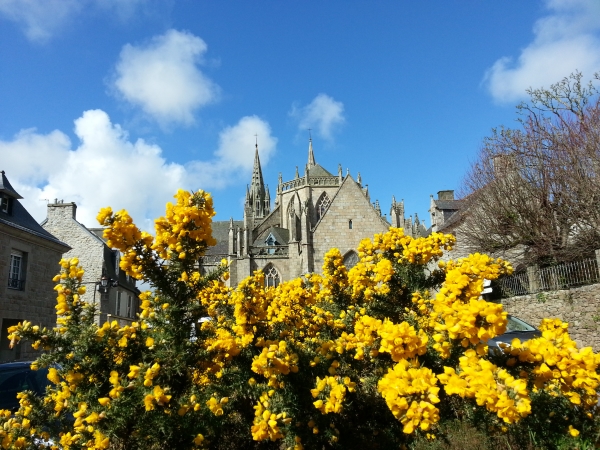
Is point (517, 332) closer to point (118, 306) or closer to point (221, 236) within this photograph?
point (118, 306)

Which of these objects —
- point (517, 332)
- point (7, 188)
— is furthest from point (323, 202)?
point (517, 332)

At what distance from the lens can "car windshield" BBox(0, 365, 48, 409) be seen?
5367mm

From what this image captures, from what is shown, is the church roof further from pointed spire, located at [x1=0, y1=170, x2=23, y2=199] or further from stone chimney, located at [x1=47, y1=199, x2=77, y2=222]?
pointed spire, located at [x1=0, y1=170, x2=23, y2=199]

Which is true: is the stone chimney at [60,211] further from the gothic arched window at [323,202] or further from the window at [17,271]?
the gothic arched window at [323,202]

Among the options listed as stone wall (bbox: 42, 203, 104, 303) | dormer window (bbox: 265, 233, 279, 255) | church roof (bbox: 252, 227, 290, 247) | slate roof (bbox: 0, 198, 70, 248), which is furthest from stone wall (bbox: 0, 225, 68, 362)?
church roof (bbox: 252, 227, 290, 247)

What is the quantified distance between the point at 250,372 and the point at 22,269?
1215cm

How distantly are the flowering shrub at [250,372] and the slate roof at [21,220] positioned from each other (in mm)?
10772

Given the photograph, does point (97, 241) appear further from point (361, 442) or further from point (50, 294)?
point (361, 442)

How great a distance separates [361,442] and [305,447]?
763mm

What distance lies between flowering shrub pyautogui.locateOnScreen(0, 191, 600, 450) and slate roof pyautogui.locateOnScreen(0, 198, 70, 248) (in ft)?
35.3

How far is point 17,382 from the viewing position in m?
5.63

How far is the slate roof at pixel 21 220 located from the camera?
40.5 ft

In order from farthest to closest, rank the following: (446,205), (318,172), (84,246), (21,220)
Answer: (318,172), (446,205), (84,246), (21,220)

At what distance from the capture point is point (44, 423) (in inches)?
136
